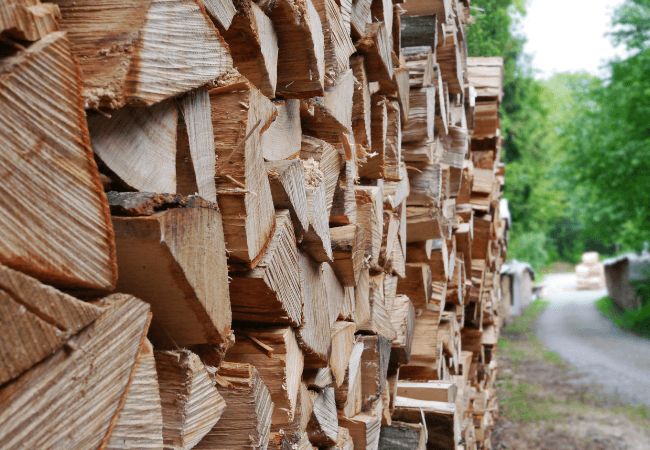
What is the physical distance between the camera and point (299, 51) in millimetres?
1103

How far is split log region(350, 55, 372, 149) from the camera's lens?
161cm

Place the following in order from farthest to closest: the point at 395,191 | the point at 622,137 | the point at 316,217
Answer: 1. the point at 622,137
2. the point at 395,191
3. the point at 316,217

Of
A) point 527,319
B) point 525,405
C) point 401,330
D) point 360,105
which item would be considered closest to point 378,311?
point 401,330

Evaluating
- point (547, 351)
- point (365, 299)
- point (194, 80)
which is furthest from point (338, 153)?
point (547, 351)

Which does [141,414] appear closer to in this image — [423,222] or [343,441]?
[343,441]

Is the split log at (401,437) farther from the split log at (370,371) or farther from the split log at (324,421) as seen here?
the split log at (324,421)

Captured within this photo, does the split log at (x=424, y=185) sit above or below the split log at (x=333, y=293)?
above

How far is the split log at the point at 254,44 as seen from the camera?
2.99ft

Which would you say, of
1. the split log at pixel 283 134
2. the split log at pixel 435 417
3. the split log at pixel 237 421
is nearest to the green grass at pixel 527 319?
the split log at pixel 435 417

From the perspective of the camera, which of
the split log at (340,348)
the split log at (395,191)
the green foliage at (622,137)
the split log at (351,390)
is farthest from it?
the green foliage at (622,137)

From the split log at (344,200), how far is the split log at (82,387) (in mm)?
796

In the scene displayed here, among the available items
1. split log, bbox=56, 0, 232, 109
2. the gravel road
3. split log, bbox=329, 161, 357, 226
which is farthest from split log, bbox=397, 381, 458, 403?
the gravel road

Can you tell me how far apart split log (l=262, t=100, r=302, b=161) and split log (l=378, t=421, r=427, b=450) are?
3.43ft

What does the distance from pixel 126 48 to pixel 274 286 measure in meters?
0.45
